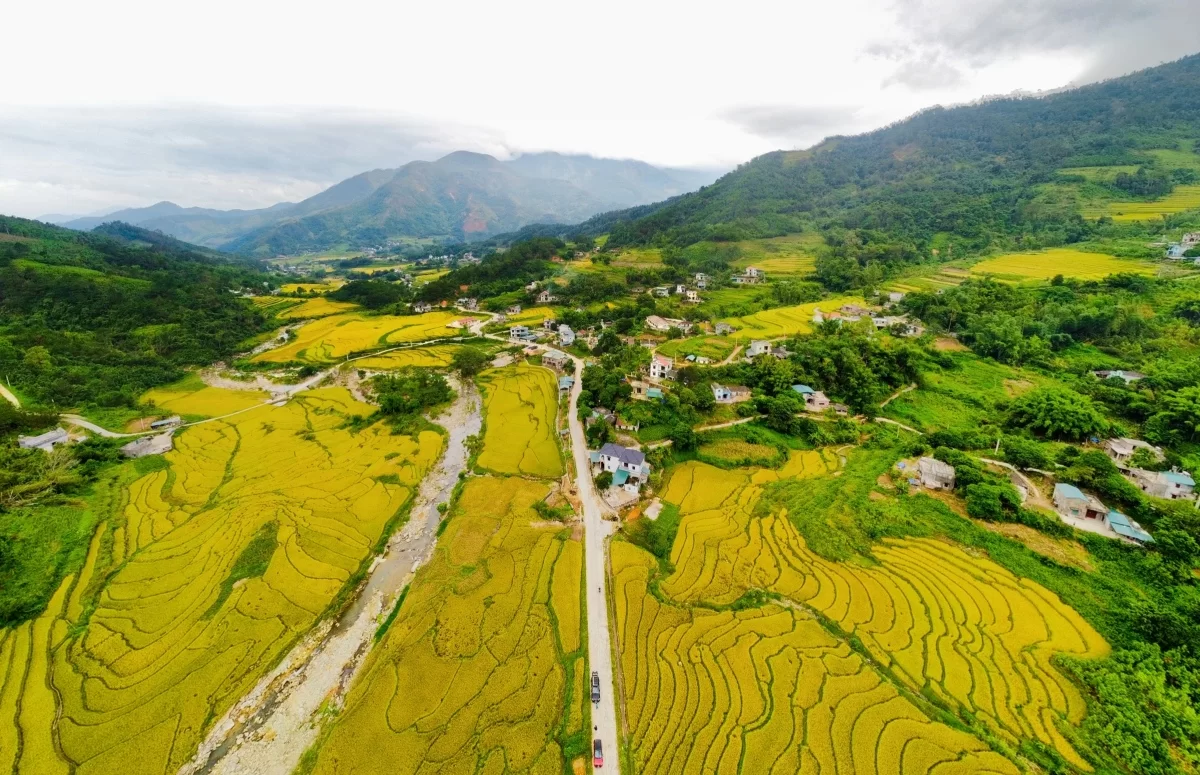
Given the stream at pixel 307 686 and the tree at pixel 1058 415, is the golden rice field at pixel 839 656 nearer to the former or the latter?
the stream at pixel 307 686

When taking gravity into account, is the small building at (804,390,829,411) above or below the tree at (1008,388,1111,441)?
below

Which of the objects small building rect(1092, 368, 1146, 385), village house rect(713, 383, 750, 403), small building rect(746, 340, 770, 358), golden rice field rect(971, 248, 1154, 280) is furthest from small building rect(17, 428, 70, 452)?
golden rice field rect(971, 248, 1154, 280)

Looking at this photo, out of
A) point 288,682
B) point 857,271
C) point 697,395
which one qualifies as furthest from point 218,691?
point 857,271

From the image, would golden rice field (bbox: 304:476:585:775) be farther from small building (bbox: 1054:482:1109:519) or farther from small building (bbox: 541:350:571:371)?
small building (bbox: 541:350:571:371)

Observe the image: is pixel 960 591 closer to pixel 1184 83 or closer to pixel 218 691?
pixel 218 691

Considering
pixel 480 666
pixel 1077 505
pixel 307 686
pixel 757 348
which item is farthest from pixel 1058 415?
pixel 307 686

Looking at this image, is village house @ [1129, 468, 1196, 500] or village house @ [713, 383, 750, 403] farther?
village house @ [713, 383, 750, 403]
